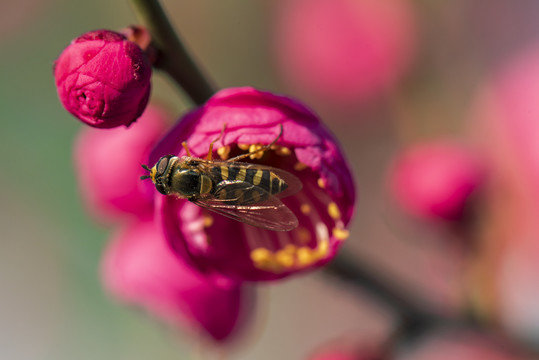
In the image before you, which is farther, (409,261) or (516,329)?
(409,261)

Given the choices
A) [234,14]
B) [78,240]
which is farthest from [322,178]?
[78,240]

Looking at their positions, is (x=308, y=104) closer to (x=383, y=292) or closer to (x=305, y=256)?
(x=383, y=292)

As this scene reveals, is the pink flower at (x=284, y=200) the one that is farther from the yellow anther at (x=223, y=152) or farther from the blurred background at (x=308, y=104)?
the blurred background at (x=308, y=104)

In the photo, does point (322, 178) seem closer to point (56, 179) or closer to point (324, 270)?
point (324, 270)

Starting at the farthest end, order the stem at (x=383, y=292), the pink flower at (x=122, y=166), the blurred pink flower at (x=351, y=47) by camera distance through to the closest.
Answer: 1. the blurred pink flower at (x=351, y=47)
2. the pink flower at (x=122, y=166)
3. the stem at (x=383, y=292)

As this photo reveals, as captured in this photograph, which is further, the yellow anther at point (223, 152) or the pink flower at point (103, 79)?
the yellow anther at point (223, 152)

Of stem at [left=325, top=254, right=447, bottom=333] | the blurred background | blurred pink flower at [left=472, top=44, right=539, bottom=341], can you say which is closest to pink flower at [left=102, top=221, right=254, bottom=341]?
stem at [left=325, top=254, right=447, bottom=333]

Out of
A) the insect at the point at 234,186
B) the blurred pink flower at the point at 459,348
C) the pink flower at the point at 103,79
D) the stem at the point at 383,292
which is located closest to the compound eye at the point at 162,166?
the insect at the point at 234,186
